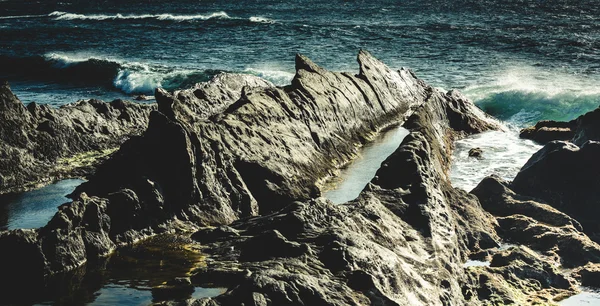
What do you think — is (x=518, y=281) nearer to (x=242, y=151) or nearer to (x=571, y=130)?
(x=242, y=151)

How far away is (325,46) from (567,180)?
36.6m

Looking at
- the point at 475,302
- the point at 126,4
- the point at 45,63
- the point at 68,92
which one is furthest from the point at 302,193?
the point at 126,4

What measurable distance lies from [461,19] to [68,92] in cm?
3583

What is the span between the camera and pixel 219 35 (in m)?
63.5

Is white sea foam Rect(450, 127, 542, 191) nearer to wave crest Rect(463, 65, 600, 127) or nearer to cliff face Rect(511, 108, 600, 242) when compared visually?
cliff face Rect(511, 108, 600, 242)

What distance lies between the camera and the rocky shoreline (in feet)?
37.7

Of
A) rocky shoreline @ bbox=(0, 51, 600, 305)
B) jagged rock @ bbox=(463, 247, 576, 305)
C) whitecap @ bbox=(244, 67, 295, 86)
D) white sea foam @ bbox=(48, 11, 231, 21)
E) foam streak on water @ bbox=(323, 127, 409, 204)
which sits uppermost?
rocky shoreline @ bbox=(0, 51, 600, 305)

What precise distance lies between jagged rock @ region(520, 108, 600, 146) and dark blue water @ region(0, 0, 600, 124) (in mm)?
7132

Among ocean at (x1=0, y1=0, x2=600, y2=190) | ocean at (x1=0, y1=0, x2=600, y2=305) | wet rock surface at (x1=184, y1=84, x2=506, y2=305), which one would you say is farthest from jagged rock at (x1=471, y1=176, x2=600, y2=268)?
ocean at (x1=0, y1=0, x2=600, y2=190)

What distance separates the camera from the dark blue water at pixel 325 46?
4278cm

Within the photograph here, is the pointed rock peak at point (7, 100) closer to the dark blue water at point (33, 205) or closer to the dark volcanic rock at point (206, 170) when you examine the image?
the dark blue water at point (33, 205)

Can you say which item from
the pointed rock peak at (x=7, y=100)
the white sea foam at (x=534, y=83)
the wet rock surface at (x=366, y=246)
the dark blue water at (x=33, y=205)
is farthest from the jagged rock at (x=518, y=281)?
the white sea foam at (x=534, y=83)

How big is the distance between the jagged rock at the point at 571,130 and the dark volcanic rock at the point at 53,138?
14.0 metres

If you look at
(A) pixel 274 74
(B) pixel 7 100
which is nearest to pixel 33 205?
(B) pixel 7 100
